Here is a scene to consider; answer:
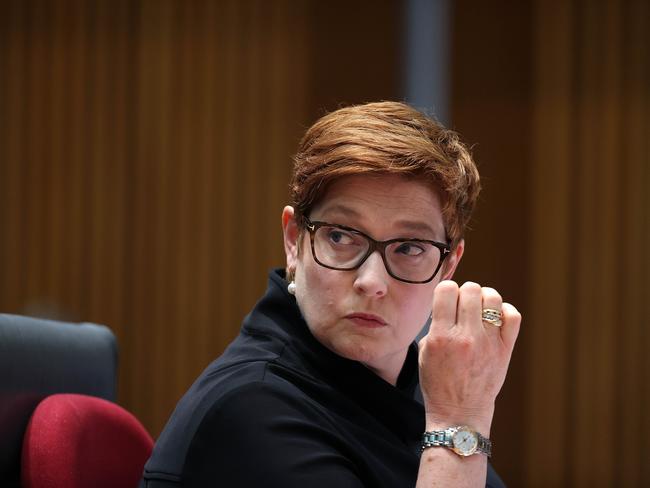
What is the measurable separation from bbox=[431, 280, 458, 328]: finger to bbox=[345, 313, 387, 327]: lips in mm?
160

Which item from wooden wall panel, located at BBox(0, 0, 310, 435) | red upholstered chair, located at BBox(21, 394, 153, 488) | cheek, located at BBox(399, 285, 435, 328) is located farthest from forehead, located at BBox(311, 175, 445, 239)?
wooden wall panel, located at BBox(0, 0, 310, 435)

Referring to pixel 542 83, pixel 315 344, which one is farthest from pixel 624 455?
pixel 315 344

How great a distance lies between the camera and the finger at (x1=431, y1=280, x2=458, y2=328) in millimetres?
1336

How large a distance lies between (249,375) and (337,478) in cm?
20

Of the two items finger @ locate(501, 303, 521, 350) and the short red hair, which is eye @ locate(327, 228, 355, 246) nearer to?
the short red hair

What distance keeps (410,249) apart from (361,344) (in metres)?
0.17

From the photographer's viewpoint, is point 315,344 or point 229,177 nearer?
point 315,344

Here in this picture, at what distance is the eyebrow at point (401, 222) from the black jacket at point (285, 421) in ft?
0.52

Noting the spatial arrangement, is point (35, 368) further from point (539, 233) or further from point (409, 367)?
point (539, 233)

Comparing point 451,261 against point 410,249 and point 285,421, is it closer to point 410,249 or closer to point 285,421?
point 410,249

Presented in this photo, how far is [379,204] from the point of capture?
150 cm

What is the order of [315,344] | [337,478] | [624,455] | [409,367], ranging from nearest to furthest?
1. [337,478]
2. [315,344]
3. [409,367]
4. [624,455]

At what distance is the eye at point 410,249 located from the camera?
4.96ft

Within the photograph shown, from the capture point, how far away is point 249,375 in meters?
1.36
